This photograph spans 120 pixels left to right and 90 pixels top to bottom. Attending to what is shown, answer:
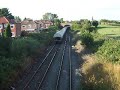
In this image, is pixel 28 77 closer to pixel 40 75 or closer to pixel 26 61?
pixel 40 75

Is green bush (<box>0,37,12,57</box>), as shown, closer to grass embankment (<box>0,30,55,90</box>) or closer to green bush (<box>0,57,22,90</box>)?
grass embankment (<box>0,30,55,90</box>)

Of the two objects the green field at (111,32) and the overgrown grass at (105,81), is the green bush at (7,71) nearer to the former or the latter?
the overgrown grass at (105,81)

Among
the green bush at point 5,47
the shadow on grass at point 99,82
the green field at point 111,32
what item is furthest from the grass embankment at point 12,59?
the green field at point 111,32

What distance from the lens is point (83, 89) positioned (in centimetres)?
1672

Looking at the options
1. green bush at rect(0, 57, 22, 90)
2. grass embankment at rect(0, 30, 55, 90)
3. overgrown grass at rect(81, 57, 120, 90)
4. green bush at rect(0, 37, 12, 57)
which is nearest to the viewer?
overgrown grass at rect(81, 57, 120, 90)

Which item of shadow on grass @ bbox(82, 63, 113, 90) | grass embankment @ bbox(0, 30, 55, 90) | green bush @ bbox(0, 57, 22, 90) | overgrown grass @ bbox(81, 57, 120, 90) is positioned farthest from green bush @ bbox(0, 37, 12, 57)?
overgrown grass @ bbox(81, 57, 120, 90)

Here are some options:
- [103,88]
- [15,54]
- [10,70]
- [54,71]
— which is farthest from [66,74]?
[103,88]

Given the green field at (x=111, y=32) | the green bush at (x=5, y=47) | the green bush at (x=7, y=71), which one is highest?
the green bush at (x=5, y=47)

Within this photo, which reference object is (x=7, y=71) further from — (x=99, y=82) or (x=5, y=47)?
(x=99, y=82)

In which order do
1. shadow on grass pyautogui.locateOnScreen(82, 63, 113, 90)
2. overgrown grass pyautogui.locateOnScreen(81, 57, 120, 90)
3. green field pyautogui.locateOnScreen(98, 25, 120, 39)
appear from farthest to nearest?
green field pyautogui.locateOnScreen(98, 25, 120, 39) → shadow on grass pyautogui.locateOnScreen(82, 63, 113, 90) → overgrown grass pyautogui.locateOnScreen(81, 57, 120, 90)

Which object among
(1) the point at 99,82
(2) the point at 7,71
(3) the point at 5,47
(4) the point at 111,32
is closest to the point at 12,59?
(3) the point at 5,47

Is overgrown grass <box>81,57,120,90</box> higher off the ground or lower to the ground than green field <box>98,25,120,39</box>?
lower

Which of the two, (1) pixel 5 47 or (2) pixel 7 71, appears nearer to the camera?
(2) pixel 7 71

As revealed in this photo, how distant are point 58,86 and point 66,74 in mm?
4307
